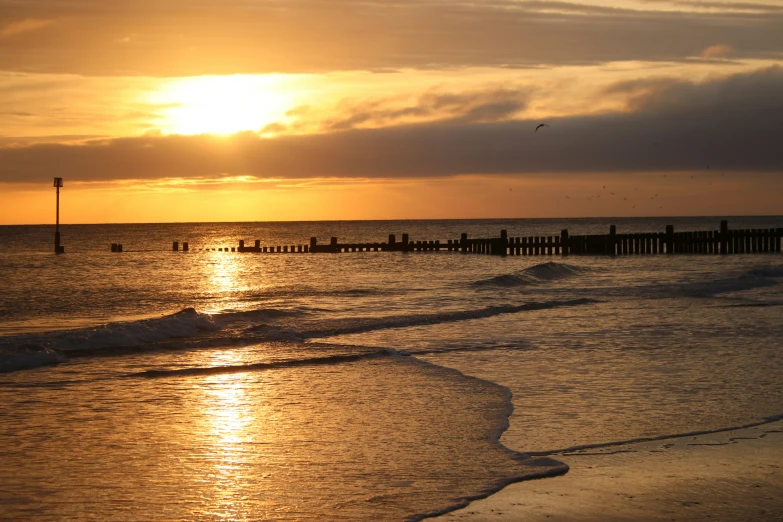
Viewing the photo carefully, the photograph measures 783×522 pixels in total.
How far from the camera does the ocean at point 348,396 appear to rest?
636cm

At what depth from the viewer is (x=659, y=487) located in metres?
6.24

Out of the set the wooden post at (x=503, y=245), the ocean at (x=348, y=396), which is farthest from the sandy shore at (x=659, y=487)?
the wooden post at (x=503, y=245)

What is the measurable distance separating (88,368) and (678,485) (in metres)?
8.60

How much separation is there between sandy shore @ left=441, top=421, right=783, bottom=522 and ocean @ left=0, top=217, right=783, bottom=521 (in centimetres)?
27

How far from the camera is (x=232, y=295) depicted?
88.7ft

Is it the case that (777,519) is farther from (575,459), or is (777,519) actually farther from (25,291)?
(25,291)

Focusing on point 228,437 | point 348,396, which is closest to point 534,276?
point 348,396

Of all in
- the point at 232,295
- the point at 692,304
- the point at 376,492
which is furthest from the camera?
the point at 232,295

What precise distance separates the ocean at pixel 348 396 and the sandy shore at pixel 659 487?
27 cm

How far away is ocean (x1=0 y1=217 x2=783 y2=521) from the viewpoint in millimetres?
6363

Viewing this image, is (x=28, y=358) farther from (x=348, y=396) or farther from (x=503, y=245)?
(x=503, y=245)

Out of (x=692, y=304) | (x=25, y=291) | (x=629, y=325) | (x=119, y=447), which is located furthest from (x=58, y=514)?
(x=25, y=291)

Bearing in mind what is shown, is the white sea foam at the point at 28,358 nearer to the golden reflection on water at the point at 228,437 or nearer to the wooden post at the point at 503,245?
the golden reflection on water at the point at 228,437

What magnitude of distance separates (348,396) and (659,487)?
4336 millimetres
